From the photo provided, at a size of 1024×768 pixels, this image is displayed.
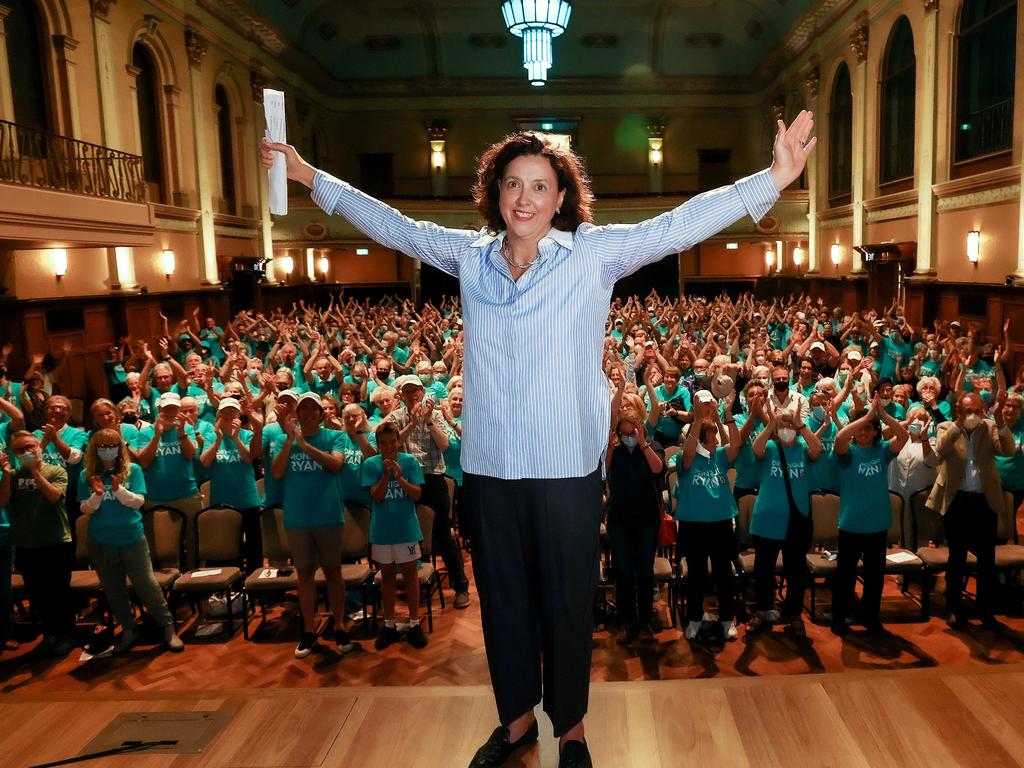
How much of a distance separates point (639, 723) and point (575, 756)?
1.15ft

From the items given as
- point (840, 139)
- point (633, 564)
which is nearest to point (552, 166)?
point (633, 564)

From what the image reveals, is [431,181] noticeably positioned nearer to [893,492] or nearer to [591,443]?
[893,492]

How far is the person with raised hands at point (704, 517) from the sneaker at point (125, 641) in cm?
404

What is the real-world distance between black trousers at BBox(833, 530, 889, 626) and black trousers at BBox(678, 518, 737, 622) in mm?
780

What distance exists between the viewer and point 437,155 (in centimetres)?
3023

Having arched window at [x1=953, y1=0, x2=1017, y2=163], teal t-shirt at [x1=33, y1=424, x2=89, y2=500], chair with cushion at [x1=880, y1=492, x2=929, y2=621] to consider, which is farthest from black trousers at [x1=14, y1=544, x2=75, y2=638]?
arched window at [x1=953, y1=0, x2=1017, y2=163]

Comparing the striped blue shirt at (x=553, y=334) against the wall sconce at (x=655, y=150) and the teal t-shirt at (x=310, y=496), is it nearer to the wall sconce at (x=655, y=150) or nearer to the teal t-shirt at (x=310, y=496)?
the teal t-shirt at (x=310, y=496)

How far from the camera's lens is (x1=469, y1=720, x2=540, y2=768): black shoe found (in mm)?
2361

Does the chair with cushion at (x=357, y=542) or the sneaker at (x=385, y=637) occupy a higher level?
the chair with cushion at (x=357, y=542)

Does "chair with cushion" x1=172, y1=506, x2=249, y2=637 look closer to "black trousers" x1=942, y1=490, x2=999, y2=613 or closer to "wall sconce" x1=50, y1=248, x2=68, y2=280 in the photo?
"black trousers" x1=942, y1=490, x2=999, y2=613

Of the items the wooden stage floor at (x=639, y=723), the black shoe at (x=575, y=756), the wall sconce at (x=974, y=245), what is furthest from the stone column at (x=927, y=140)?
the black shoe at (x=575, y=756)

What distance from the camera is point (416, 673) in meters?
5.69

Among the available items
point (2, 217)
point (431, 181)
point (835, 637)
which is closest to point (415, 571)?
point (835, 637)

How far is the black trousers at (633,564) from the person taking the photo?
605cm
